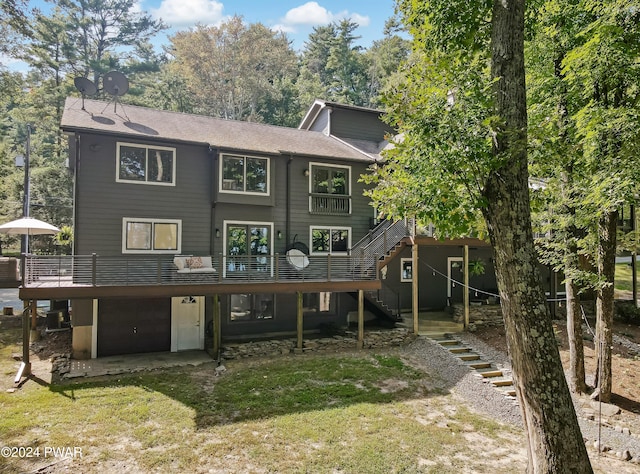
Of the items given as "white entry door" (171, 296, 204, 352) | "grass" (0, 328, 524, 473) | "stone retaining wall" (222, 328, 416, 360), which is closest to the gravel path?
"grass" (0, 328, 524, 473)

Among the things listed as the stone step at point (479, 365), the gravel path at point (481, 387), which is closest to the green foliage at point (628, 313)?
the gravel path at point (481, 387)

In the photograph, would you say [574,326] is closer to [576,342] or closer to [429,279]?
[576,342]

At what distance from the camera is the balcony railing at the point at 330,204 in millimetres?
14852

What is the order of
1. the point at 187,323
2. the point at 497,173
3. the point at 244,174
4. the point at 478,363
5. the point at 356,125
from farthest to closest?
the point at 356,125 → the point at 244,174 → the point at 187,323 → the point at 478,363 → the point at 497,173

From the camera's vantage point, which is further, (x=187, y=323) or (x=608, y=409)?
(x=187, y=323)

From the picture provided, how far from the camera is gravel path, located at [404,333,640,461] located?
772 cm

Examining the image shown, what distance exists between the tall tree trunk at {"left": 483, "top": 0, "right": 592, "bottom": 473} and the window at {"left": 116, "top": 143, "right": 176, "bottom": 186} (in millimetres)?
10859

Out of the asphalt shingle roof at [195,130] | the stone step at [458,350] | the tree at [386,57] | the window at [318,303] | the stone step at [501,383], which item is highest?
the tree at [386,57]

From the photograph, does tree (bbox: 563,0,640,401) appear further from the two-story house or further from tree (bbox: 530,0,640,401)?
the two-story house

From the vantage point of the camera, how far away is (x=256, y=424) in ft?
25.0

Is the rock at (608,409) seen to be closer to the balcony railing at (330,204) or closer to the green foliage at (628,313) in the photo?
the balcony railing at (330,204)

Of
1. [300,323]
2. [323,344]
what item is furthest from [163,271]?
[323,344]

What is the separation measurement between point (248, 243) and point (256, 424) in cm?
731

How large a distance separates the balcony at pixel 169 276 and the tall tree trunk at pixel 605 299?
6.30 metres
